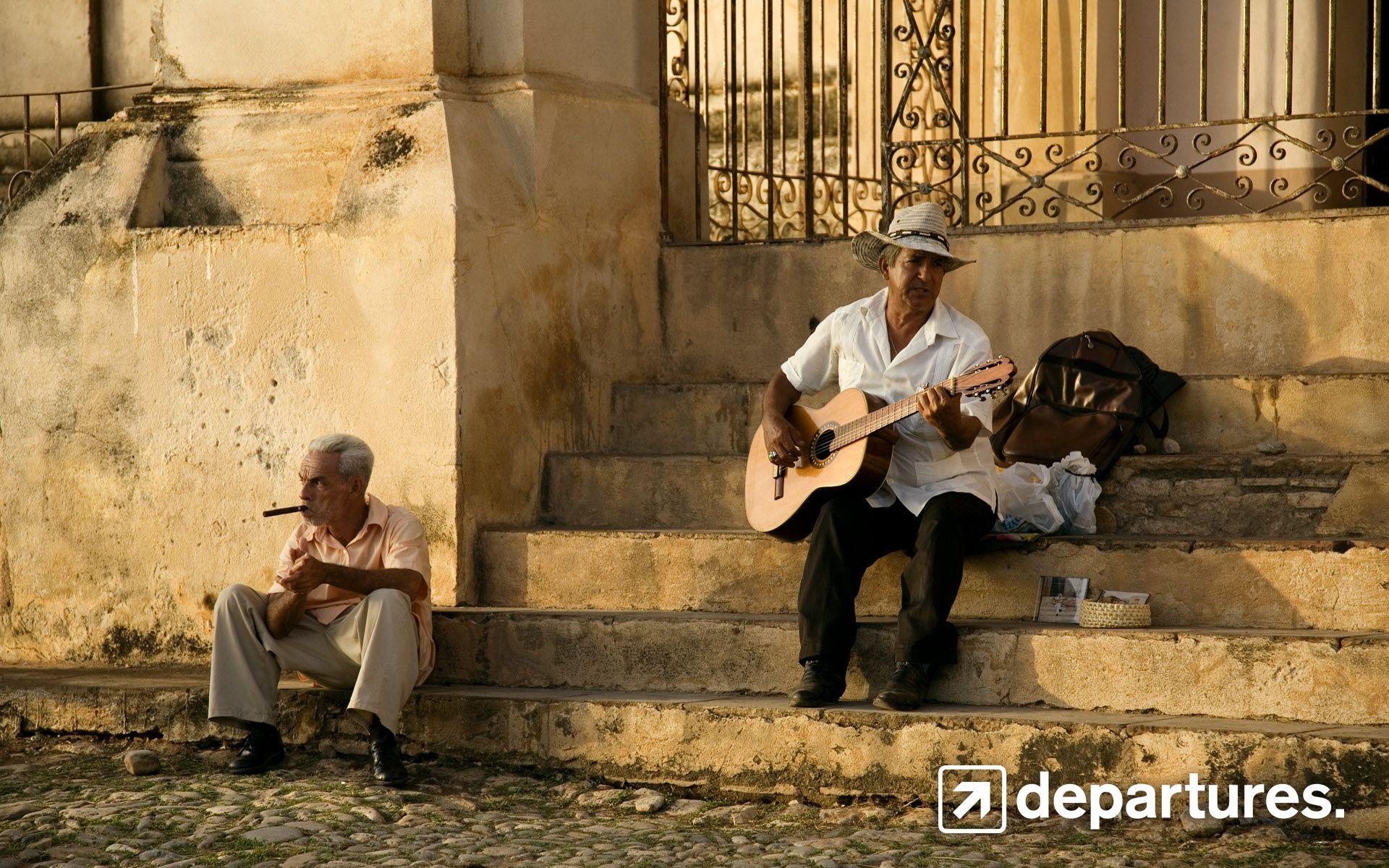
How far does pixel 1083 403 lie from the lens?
6180 millimetres

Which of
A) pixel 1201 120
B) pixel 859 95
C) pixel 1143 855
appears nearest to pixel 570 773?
pixel 1143 855

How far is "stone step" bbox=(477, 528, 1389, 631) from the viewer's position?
5199 mm

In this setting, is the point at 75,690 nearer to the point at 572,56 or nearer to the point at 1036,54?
the point at 572,56

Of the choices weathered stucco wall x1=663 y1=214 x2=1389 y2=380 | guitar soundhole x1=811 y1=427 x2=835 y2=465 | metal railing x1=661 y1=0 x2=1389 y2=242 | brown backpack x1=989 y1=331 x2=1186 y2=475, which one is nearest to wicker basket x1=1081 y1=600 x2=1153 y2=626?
brown backpack x1=989 y1=331 x2=1186 y2=475

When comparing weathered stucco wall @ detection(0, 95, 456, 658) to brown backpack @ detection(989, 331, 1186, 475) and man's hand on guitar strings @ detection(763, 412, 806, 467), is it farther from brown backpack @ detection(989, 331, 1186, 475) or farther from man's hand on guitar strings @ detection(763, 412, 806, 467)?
brown backpack @ detection(989, 331, 1186, 475)

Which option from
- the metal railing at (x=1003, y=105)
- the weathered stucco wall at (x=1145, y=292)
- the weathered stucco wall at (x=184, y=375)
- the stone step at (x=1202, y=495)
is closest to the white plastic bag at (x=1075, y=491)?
the stone step at (x=1202, y=495)

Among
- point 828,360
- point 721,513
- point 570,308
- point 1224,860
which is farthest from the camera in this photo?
point 570,308

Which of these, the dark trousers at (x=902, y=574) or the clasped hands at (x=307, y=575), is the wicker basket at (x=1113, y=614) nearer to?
the dark trousers at (x=902, y=574)

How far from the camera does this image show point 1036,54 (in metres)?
9.94

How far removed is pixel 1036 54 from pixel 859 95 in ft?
3.60

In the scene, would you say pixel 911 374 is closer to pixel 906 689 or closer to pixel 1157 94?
pixel 906 689

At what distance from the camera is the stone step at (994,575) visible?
5.20 metres

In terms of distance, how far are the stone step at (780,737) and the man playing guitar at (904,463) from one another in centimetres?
16

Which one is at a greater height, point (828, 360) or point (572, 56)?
point (572, 56)
